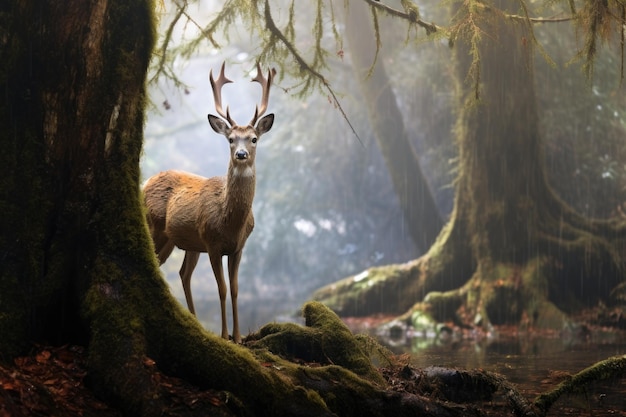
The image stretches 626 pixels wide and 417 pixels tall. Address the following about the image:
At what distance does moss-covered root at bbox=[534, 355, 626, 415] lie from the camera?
23.6 feet

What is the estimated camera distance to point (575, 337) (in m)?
15.3

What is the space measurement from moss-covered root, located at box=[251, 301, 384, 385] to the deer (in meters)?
0.43

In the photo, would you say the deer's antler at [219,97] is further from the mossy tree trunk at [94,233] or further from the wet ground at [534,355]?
the wet ground at [534,355]

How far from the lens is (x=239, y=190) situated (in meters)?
7.88

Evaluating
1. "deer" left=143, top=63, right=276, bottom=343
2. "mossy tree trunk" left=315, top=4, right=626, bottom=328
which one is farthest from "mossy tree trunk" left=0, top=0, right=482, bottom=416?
"mossy tree trunk" left=315, top=4, right=626, bottom=328

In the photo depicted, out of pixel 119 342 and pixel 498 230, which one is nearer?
pixel 119 342

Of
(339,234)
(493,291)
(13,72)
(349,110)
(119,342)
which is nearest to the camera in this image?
(119,342)

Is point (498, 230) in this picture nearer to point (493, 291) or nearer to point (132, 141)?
point (493, 291)

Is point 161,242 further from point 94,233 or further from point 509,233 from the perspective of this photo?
point 509,233

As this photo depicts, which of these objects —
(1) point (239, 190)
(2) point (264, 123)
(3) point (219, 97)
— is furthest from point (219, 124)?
(1) point (239, 190)

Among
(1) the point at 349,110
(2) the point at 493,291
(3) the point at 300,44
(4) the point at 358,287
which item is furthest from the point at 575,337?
(3) the point at 300,44

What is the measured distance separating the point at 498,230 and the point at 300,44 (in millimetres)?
15556

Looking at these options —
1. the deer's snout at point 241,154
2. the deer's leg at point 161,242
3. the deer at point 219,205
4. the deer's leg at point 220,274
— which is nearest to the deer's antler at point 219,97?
the deer at point 219,205

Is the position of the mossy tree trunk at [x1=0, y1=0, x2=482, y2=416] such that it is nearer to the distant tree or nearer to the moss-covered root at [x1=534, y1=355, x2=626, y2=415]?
the distant tree
